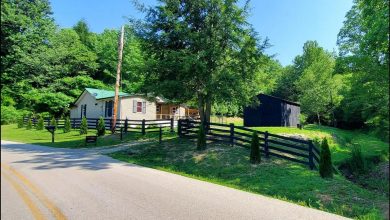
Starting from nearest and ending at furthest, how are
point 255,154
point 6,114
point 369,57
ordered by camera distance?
point 6,114 → point 255,154 → point 369,57

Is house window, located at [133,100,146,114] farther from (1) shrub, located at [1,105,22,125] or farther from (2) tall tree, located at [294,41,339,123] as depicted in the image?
(1) shrub, located at [1,105,22,125]

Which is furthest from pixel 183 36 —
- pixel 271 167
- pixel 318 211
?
pixel 318 211

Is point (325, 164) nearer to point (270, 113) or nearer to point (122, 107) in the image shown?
point (270, 113)

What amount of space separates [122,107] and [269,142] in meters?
22.5

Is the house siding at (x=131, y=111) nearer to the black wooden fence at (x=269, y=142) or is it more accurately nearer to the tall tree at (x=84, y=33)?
the black wooden fence at (x=269, y=142)

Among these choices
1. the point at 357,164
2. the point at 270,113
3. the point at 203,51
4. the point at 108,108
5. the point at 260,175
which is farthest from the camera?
the point at 108,108

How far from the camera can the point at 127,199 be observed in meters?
7.81

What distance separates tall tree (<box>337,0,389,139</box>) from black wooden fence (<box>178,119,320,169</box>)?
2551 mm

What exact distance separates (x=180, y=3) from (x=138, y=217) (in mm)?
15450

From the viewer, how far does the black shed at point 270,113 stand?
33.9m

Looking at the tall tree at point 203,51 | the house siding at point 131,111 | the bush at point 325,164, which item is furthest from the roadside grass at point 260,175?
the house siding at point 131,111

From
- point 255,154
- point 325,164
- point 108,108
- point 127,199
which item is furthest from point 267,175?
point 108,108

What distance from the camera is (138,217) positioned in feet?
20.9

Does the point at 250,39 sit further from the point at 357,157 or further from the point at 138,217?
the point at 138,217
